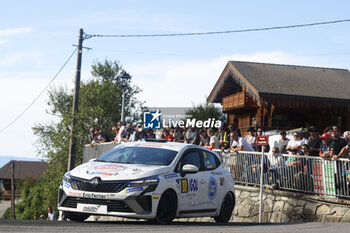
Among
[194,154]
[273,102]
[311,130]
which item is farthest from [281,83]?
[194,154]

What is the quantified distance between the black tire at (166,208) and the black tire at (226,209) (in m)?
2.13

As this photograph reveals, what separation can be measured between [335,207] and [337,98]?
27958 mm

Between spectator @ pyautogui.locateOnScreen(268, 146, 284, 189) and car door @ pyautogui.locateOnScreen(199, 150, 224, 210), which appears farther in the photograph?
spectator @ pyautogui.locateOnScreen(268, 146, 284, 189)

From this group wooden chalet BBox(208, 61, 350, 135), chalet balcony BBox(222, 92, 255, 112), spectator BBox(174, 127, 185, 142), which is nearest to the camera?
spectator BBox(174, 127, 185, 142)

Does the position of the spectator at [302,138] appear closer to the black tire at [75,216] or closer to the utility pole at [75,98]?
the black tire at [75,216]

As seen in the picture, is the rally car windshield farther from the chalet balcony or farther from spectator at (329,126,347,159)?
the chalet balcony

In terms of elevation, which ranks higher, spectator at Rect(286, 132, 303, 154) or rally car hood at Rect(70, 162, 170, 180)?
spectator at Rect(286, 132, 303, 154)

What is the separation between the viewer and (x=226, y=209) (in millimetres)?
12852

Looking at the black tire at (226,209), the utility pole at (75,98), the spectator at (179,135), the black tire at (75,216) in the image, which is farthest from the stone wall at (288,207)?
the utility pole at (75,98)

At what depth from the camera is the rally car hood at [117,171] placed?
1016 cm

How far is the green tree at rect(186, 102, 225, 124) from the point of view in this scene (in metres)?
67.8

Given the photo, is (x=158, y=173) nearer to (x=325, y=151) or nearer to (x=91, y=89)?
(x=325, y=151)

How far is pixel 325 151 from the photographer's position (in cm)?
1479


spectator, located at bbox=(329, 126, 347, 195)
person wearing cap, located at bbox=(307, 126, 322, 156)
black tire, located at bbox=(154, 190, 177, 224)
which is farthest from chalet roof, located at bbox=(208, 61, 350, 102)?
black tire, located at bbox=(154, 190, 177, 224)
